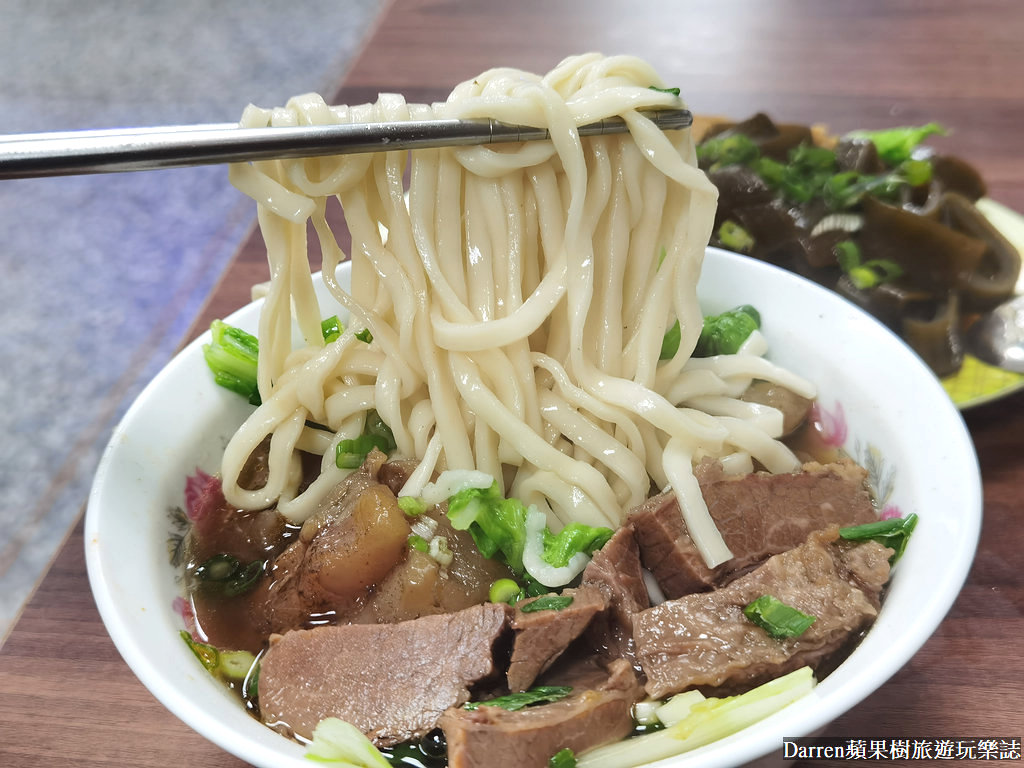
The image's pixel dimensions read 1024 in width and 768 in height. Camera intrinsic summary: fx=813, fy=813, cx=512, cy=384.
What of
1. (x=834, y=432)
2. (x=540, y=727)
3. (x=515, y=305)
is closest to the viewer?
(x=540, y=727)

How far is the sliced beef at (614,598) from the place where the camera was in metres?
1.60

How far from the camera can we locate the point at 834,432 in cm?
201

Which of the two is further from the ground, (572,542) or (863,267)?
(863,267)

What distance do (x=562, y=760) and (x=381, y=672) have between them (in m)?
0.38

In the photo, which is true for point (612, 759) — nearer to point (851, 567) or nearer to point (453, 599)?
point (453, 599)

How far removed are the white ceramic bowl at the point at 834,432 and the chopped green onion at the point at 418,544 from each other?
44 cm

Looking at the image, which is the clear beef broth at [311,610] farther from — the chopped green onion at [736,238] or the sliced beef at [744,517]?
the chopped green onion at [736,238]

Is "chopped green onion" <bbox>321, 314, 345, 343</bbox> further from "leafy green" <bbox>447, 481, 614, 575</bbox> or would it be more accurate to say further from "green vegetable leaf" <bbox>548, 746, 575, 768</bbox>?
"green vegetable leaf" <bbox>548, 746, 575, 768</bbox>

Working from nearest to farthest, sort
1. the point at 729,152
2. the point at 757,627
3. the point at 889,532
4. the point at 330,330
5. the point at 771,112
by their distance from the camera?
the point at 757,627, the point at 889,532, the point at 330,330, the point at 729,152, the point at 771,112

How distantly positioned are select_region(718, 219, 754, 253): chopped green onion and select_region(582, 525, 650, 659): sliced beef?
4.58 feet

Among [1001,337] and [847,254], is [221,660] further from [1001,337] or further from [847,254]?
[1001,337]

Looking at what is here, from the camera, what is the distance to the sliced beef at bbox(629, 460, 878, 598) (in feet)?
5.52

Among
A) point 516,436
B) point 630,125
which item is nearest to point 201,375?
point 516,436

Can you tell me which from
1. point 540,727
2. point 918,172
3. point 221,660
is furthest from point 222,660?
point 918,172
